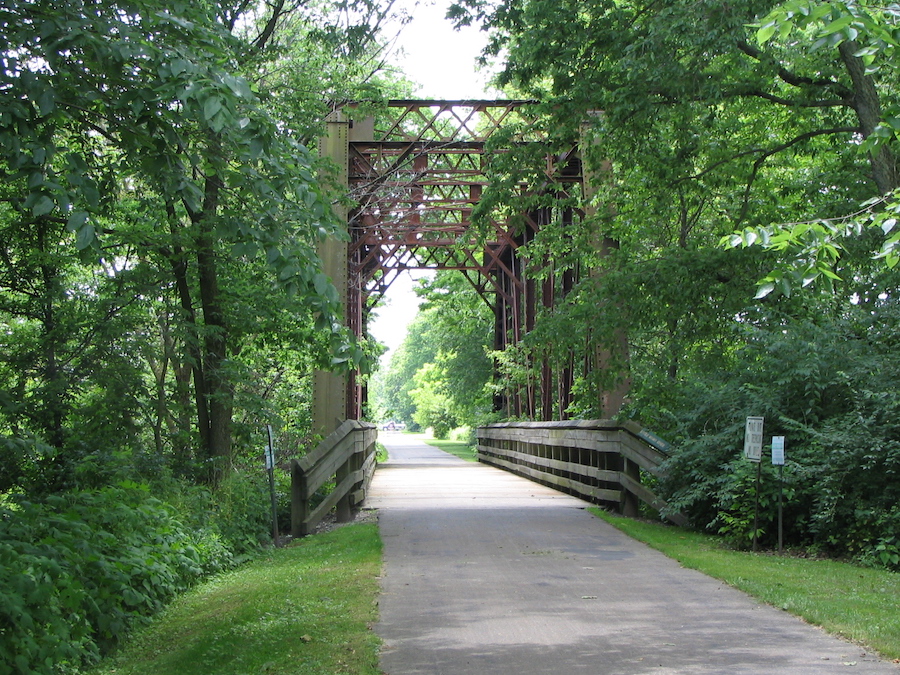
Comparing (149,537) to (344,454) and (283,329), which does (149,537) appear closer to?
(344,454)

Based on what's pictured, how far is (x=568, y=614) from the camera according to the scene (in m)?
6.23

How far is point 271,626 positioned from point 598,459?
7950 mm

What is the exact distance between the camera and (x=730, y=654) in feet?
16.9

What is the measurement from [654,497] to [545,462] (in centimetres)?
664

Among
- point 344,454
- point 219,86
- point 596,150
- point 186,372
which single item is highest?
point 596,150

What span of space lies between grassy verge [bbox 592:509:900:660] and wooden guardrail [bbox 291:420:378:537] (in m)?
3.67

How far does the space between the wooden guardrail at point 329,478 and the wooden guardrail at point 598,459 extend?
327cm

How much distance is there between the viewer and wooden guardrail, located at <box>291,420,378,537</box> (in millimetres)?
10625

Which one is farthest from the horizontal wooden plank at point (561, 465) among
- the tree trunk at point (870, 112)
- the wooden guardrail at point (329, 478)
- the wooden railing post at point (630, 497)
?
the tree trunk at point (870, 112)

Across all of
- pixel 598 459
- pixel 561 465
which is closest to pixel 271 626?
pixel 598 459

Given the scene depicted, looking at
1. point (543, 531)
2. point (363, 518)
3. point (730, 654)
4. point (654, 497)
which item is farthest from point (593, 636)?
point (363, 518)

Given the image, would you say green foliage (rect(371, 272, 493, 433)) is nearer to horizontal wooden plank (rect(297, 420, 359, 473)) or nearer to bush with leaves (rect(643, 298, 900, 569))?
horizontal wooden plank (rect(297, 420, 359, 473))

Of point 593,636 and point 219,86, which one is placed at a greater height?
point 219,86

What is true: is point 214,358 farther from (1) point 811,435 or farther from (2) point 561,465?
(1) point 811,435
